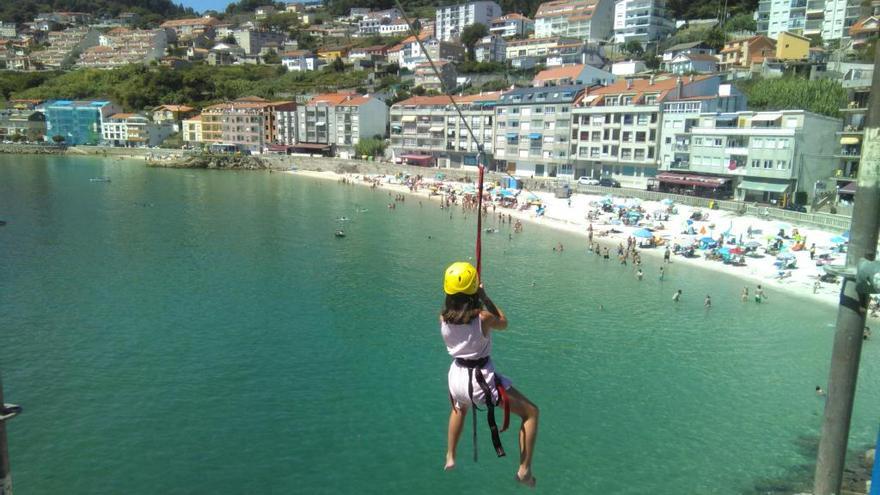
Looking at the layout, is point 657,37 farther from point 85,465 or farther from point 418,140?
point 85,465

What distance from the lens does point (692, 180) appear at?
5378 centimetres

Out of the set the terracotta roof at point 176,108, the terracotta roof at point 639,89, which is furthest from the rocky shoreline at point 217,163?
the terracotta roof at point 639,89

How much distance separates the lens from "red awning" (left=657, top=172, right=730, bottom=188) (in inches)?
2057

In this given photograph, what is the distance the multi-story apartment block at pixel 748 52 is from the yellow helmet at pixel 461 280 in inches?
3270

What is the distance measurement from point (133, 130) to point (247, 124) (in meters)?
28.7

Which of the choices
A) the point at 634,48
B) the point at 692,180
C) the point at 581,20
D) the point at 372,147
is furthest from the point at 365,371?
the point at 581,20

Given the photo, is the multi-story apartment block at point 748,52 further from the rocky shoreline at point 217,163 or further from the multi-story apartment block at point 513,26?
the rocky shoreline at point 217,163

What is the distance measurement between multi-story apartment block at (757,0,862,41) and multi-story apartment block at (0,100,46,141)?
450ft

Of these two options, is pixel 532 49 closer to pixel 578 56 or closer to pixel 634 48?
pixel 578 56

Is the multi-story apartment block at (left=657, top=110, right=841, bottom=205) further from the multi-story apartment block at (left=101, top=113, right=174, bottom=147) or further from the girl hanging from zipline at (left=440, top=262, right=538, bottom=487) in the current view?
the multi-story apartment block at (left=101, top=113, right=174, bottom=147)

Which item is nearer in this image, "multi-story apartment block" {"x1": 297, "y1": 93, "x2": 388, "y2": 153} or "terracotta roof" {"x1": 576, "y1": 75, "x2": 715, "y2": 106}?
"terracotta roof" {"x1": 576, "y1": 75, "x2": 715, "y2": 106}

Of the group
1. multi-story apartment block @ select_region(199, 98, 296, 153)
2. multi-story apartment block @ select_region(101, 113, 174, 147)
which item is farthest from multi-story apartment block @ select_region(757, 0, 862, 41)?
multi-story apartment block @ select_region(101, 113, 174, 147)

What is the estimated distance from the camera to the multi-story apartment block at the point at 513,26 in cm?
13288

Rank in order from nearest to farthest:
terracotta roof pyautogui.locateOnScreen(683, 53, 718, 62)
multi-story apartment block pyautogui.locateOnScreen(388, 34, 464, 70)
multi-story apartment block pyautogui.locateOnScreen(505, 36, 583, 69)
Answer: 1. terracotta roof pyautogui.locateOnScreen(683, 53, 718, 62)
2. multi-story apartment block pyautogui.locateOnScreen(505, 36, 583, 69)
3. multi-story apartment block pyautogui.locateOnScreen(388, 34, 464, 70)
